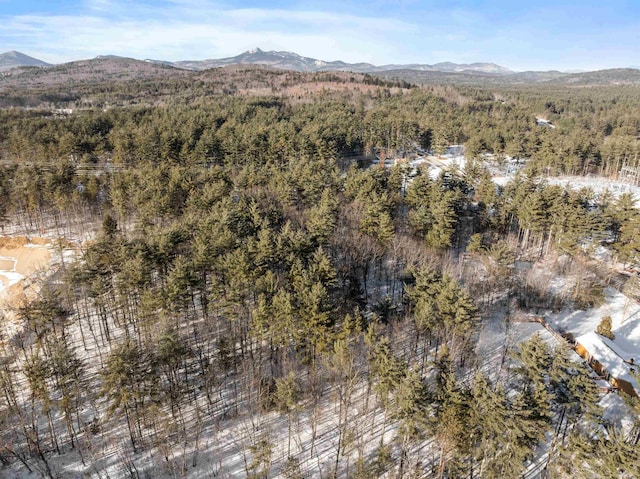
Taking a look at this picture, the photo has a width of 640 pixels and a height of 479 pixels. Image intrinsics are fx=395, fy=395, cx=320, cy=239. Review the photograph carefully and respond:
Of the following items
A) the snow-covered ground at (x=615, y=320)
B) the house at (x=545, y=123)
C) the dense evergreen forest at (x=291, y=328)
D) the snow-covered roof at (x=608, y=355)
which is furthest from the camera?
the house at (x=545, y=123)

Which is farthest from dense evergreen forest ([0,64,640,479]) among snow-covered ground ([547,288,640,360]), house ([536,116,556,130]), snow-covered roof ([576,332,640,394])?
house ([536,116,556,130])

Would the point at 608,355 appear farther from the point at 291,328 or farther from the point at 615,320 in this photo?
the point at 291,328

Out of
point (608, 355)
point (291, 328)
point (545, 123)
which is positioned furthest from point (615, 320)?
point (545, 123)

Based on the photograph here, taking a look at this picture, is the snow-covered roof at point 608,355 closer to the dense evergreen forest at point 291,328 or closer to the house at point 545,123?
the dense evergreen forest at point 291,328

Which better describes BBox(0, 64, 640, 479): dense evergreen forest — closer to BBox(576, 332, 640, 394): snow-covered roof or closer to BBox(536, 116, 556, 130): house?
BBox(576, 332, 640, 394): snow-covered roof

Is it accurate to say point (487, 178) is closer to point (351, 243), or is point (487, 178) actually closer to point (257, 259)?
point (351, 243)

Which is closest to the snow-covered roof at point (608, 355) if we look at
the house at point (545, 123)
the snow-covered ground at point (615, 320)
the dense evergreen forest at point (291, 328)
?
the snow-covered ground at point (615, 320)
